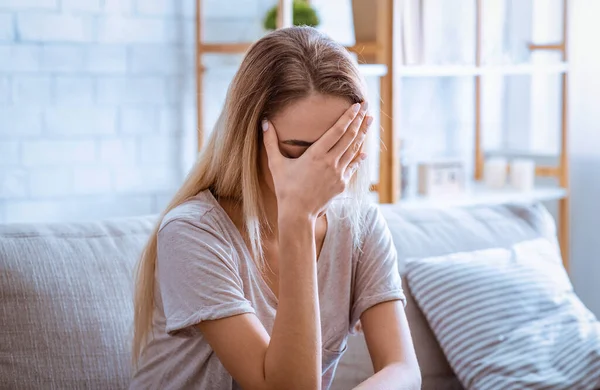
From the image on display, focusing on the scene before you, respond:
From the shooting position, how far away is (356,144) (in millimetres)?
1406

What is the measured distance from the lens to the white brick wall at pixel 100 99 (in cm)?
306

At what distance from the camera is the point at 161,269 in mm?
1396

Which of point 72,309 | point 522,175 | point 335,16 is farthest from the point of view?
point 335,16

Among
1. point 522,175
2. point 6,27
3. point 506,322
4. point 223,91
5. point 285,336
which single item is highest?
point 6,27

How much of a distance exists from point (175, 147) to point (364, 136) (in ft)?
6.75

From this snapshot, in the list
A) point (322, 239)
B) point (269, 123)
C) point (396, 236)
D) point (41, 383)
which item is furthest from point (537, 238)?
point (41, 383)

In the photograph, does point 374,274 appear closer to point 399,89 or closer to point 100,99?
point 399,89

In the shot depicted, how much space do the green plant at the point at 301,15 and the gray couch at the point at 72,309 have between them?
154 cm

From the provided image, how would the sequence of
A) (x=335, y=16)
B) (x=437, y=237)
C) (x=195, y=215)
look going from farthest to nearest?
(x=335, y=16)
(x=437, y=237)
(x=195, y=215)

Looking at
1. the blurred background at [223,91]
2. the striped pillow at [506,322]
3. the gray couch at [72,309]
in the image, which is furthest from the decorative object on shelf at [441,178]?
the gray couch at [72,309]

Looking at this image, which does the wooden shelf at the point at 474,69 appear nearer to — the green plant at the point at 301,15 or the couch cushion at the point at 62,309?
the green plant at the point at 301,15

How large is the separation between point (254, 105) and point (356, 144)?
0.18 metres

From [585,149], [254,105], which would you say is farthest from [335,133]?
[585,149]

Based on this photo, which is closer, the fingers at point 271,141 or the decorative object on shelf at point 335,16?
the fingers at point 271,141
